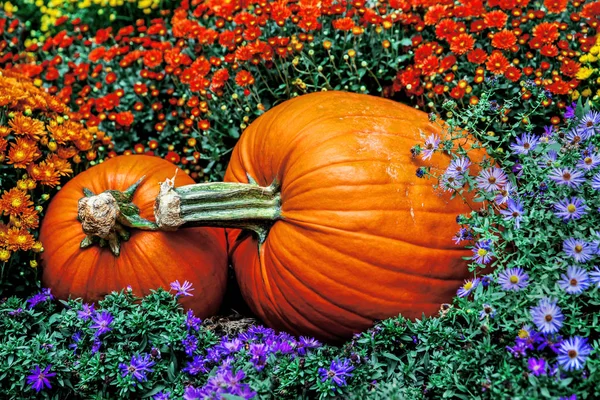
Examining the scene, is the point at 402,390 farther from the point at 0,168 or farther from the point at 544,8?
the point at 544,8

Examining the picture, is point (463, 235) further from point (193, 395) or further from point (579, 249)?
point (193, 395)

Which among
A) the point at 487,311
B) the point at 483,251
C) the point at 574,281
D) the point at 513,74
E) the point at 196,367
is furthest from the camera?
the point at 513,74

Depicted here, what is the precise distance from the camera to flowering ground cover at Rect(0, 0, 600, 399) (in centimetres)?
201

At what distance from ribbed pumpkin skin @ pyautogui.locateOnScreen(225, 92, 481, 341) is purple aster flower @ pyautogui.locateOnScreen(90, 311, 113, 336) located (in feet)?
1.98

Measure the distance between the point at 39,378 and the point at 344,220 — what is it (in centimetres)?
114

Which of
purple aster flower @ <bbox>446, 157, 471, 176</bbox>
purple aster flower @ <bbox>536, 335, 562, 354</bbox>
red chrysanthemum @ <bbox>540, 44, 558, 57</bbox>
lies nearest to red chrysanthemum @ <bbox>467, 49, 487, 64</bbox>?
red chrysanthemum @ <bbox>540, 44, 558, 57</bbox>

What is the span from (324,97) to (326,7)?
714 mm

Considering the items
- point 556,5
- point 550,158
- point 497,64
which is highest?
point 556,5

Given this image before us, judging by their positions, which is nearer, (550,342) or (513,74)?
(550,342)

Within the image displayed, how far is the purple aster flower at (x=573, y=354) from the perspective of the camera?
1.77 meters

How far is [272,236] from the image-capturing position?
2.56 metres

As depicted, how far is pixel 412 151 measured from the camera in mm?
2383

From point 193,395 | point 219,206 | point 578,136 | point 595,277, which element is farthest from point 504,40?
point 193,395

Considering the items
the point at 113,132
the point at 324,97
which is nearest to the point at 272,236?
the point at 324,97
